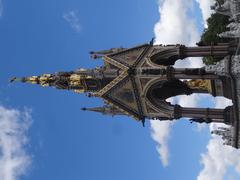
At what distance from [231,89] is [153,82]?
4.15m

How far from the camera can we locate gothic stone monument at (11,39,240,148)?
91.6 ft

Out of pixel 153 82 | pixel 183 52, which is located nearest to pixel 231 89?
pixel 183 52

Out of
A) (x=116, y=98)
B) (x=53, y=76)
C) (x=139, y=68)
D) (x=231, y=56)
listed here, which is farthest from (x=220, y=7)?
(x=53, y=76)

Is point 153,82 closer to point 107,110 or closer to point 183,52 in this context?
point 183,52

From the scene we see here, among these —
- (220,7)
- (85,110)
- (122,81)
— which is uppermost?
(220,7)

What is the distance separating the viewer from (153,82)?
2891 cm

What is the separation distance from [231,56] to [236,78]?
106 cm

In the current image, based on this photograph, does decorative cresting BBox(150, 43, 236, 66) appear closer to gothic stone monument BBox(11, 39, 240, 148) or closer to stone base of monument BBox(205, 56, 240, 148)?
gothic stone monument BBox(11, 39, 240, 148)

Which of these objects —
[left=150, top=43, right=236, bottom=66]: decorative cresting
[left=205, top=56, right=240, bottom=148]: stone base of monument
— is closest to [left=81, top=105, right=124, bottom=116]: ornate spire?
[left=150, top=43, right=236, bottom=66]: decorative cresting

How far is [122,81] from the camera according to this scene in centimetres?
2991

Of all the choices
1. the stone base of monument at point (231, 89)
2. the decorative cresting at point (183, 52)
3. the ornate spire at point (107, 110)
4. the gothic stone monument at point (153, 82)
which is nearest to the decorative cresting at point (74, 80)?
the gothic stone monument at point (153, 82)

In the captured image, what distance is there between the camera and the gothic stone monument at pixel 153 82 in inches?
1099

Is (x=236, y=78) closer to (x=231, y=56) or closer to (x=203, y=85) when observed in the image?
(x=231, y=56)

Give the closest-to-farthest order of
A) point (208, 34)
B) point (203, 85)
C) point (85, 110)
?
point (203, 85), point (85, 110), point (208, 34)
